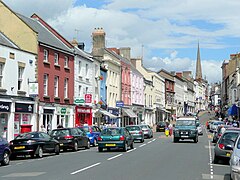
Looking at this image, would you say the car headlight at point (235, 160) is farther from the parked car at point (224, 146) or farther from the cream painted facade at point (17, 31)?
the cream painted facade at point (17, 31)

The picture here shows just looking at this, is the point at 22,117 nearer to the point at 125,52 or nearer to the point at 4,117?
the point at 4,117

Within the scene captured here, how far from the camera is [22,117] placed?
3594 centimetres

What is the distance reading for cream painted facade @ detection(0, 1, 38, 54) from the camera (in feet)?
125

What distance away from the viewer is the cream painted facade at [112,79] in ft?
199

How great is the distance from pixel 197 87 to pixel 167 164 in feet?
538

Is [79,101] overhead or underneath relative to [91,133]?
overhead

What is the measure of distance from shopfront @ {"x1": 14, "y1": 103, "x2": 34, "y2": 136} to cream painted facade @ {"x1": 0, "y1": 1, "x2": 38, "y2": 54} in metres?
4.82

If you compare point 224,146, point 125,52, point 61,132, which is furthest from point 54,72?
point 125,52

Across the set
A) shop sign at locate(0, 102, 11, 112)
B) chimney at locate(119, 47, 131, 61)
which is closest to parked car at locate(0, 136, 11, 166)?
shop sign at locate(0, 102, 11, 112)

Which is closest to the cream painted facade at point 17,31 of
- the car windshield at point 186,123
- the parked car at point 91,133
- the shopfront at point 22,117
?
the shopfront at point 22,117

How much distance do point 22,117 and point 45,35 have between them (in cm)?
1073

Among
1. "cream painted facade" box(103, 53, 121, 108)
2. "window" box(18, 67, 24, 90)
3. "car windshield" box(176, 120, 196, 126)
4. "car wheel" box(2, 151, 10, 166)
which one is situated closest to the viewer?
"car wheel" box(2, 151, 10, 166)

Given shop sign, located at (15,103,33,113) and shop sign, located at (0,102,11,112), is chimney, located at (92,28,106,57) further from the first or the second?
shop sign, located at (0,102,11,112)

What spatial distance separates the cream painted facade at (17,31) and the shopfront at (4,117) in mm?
6357
